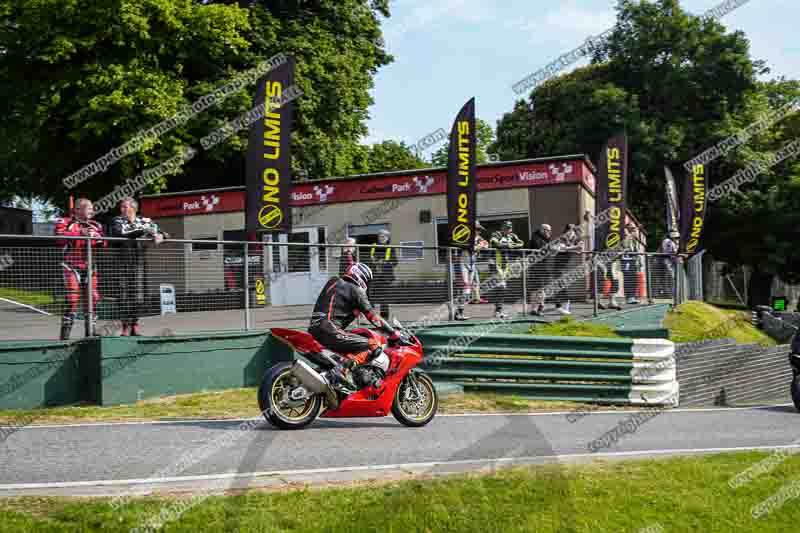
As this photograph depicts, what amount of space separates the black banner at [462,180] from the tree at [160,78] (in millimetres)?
10272

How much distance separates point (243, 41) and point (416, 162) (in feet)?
109

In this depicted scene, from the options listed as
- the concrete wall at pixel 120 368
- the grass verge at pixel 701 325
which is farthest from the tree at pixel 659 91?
the concrete wall at pixel 120 368

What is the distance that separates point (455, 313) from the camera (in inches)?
570

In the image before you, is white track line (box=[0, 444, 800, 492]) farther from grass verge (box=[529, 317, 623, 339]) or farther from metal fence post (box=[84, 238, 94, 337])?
grass verge (box=[529, 317, 623, 339])

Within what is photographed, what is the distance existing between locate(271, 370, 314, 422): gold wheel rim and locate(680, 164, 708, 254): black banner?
21.4 meters

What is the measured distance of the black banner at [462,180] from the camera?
56.2 feet

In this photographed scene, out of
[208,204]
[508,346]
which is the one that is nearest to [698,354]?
[508,346]

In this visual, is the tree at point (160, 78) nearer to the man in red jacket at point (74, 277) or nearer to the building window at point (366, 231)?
the building window at point (366, 231)

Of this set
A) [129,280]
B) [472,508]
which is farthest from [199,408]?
[472,508]

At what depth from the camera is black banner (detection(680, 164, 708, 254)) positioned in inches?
1090

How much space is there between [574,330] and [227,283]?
6.06 meters

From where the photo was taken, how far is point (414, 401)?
9.20 m

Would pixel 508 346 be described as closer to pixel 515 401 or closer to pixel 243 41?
pixel 515 401

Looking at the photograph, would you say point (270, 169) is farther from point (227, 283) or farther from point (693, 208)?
point (693, 208)
